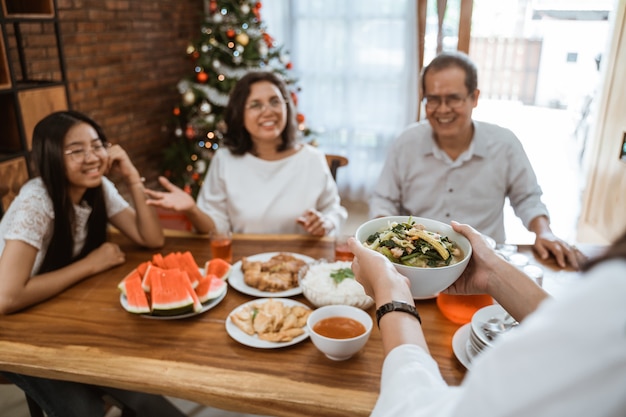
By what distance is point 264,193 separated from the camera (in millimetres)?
2367

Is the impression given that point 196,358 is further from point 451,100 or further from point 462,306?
point 451,100

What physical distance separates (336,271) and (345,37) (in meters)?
3.62

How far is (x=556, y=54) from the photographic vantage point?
6.06m

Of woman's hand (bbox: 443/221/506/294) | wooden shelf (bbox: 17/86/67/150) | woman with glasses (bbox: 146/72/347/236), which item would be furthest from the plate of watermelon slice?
wooden shelf (bbox: 17/86/67/150)

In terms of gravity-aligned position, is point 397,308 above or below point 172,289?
above

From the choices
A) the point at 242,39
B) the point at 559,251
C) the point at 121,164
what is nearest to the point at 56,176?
the point at 121,164

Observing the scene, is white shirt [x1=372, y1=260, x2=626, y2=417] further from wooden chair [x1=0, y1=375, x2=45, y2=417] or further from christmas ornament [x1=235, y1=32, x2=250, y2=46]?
christmas ornament [x1=235, y1=32, x2=250, y2=46]

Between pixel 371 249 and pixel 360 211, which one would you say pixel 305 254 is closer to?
pixel 371 249

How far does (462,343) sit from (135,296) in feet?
3.13

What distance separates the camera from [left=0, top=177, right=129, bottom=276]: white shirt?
5.13 feet

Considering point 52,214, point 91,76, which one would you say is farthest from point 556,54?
point 52,214

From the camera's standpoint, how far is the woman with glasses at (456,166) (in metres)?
2.17

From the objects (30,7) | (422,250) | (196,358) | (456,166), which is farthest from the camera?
(30,7)

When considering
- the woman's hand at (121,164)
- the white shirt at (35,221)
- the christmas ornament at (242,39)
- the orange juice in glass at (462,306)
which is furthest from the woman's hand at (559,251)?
the christmas ornament at (242,39)
